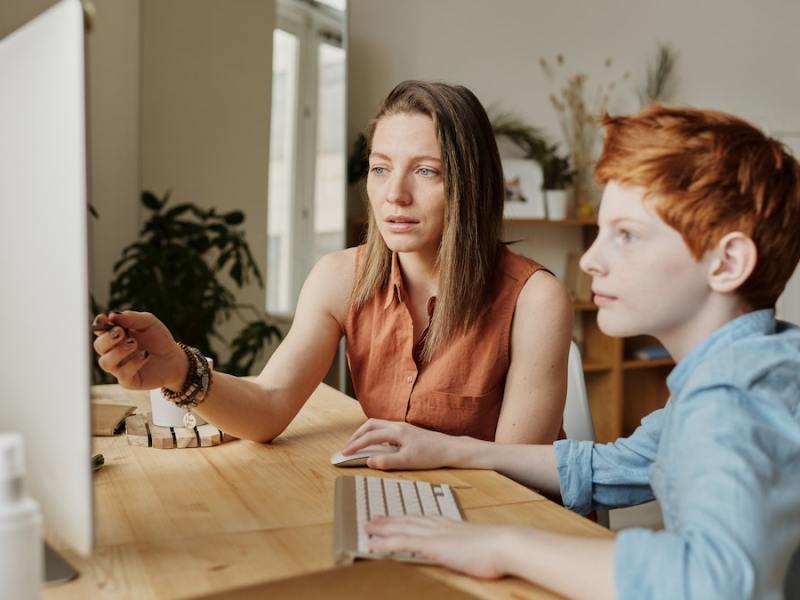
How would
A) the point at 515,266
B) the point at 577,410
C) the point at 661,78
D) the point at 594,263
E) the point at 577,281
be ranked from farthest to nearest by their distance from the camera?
the point at 661,78
the point at 577,281
the point at 577,410
the point at 515,266
the point at 594,263

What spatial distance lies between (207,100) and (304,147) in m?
0.43

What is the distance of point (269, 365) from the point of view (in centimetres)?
158

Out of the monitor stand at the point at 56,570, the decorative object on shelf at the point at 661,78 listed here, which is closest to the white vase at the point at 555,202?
the decorative object on shelf at the point at 661,78

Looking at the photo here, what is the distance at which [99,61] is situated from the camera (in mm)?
3244

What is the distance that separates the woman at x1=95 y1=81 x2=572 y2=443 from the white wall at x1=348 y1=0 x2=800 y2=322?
2124mm

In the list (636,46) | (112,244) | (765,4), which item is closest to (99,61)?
(112,244)

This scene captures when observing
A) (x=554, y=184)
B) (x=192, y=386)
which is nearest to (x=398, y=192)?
(x=192, y=386)

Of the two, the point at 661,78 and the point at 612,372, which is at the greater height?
the point at 661,78

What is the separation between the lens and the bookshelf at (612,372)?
4.23 metres

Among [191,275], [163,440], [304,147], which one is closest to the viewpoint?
[163,440]

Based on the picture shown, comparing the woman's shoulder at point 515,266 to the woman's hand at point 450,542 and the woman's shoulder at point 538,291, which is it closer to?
the woman's shoulder at point 538,291

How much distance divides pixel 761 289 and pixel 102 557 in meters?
0.73

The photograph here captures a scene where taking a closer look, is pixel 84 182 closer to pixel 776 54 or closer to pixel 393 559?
pixel 393 559

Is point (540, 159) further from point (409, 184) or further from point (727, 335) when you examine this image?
point (727, 335)
